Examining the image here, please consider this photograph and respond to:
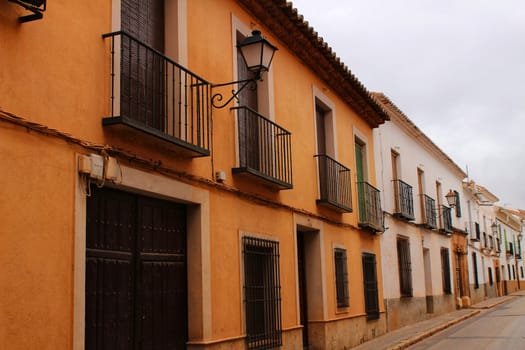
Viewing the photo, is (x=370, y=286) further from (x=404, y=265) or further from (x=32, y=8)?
(x=32, y=8)

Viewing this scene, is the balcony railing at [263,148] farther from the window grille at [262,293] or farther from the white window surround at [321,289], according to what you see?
the white window surround at [321,289]

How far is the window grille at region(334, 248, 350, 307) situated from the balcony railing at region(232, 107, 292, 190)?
3.00m

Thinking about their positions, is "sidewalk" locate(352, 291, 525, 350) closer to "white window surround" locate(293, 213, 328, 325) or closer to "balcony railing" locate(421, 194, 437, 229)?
"white window surround" locate(293, 213, 328, 325)

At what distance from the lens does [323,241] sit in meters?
11.2

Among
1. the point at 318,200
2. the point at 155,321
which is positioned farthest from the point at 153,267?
the point at 318,200

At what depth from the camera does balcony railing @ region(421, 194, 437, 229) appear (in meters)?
19.7

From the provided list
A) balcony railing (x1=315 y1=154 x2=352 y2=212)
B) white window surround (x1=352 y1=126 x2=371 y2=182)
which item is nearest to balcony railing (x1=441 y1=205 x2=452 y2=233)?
white window surround (x1=352 y1=126 x2=371 y2=182)

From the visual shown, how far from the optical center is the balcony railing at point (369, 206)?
13559 millimetres

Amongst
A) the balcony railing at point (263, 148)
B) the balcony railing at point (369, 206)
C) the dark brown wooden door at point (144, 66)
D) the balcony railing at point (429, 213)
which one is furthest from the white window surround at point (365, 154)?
the dark brown wooden door at point (144, 66)

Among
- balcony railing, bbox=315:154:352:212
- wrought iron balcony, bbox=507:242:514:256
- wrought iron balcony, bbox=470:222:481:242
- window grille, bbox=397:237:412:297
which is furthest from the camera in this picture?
wrought iron balcony, bbox=507:242:514:256

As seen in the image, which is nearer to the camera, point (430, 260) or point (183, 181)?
point (183, 181)

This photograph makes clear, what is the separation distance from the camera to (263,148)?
900cm

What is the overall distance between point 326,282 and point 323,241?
724 millimetres

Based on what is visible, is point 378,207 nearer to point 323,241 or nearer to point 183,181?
point 323,241
